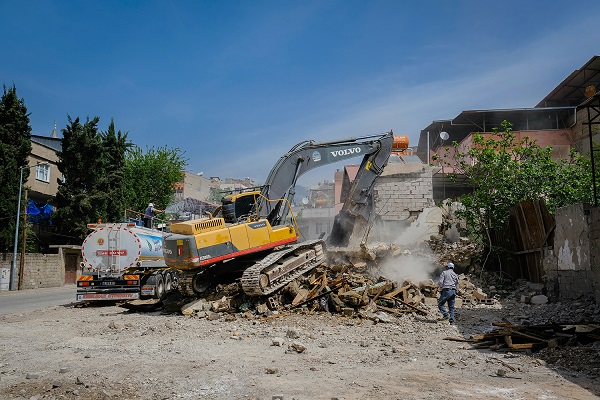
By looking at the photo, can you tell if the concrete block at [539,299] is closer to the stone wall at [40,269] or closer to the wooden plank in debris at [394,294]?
the wooden plank in debris at [394,294]

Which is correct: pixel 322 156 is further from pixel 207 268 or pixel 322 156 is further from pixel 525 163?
pixel 525 163

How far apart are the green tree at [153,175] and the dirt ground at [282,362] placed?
3346cm

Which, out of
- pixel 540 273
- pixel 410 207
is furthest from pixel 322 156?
pixel 410 207

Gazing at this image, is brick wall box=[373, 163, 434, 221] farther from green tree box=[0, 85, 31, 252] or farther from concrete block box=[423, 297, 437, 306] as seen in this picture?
green tree box=[0, 85, 31, 252]

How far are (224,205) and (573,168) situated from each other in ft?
41.5

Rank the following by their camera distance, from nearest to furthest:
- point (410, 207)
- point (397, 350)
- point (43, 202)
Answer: point (397, 350) → point (410, 207) → point (43, 202)

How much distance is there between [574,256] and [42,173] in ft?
121

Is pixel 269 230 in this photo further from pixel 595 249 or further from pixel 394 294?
pixel 595 249

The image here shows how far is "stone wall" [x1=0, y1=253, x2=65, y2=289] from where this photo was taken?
29.2m

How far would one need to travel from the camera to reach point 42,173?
37.4m

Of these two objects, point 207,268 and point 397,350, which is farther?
point 207,268

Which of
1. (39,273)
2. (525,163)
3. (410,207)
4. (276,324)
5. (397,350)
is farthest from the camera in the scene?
(39,273)

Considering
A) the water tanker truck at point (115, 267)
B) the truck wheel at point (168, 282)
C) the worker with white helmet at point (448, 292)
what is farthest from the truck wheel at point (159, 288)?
the worker with white helmet at point (448, 292)

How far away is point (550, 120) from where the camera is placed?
34.8m
